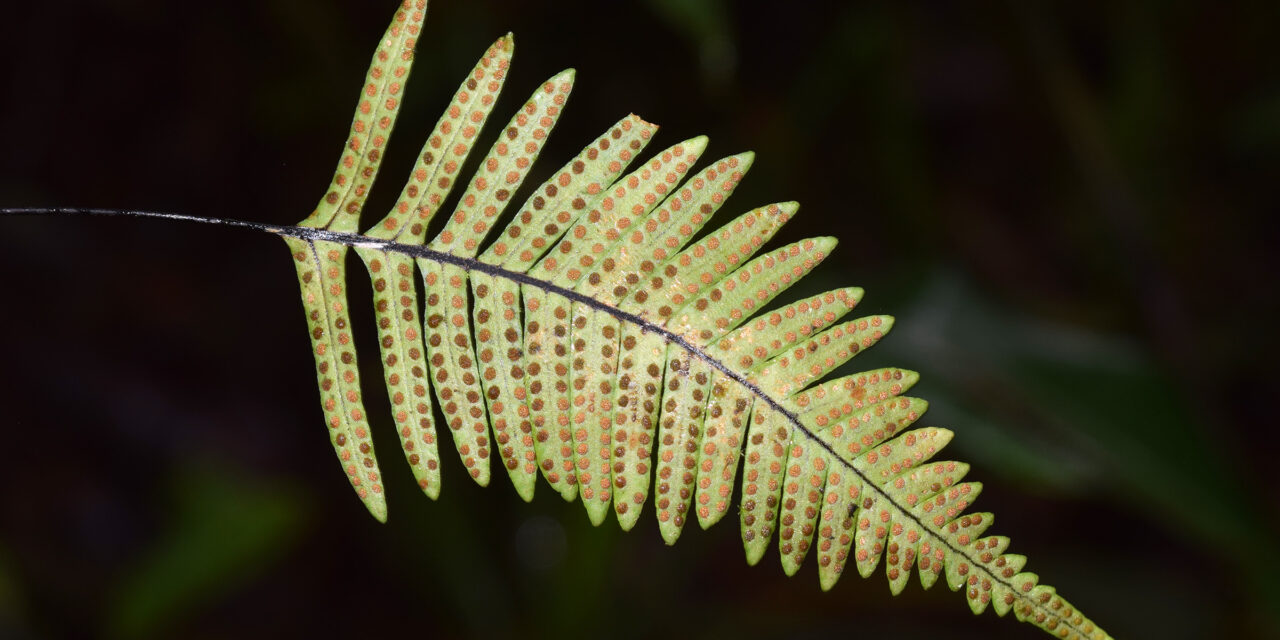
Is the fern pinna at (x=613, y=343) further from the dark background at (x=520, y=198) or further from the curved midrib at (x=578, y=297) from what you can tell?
the dark background at (x=520, y=198)

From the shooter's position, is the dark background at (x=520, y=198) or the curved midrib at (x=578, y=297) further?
the dark background at (x=520, y=198)

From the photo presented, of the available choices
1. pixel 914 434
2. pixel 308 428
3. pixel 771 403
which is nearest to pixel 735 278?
pixel 771 403

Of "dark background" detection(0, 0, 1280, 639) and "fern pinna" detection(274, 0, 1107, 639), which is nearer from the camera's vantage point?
"fern pinna" detection(274, 0, 1107, 639)

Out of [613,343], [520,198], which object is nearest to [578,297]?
[613,343]

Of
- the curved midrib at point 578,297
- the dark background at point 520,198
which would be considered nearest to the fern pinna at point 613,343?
the curved midrib at point 578,297

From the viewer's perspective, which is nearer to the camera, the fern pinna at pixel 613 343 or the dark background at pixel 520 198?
the fern pinna at pixel 613 343

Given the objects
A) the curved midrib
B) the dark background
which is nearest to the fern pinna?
the curved midrib

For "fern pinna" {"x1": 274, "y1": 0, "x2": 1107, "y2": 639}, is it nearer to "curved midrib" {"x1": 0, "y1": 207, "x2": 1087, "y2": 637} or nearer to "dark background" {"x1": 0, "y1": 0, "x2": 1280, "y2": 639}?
"curved midrib" {"x1": 0, "y1": 207, "x2": 1087, "y2": 637}
